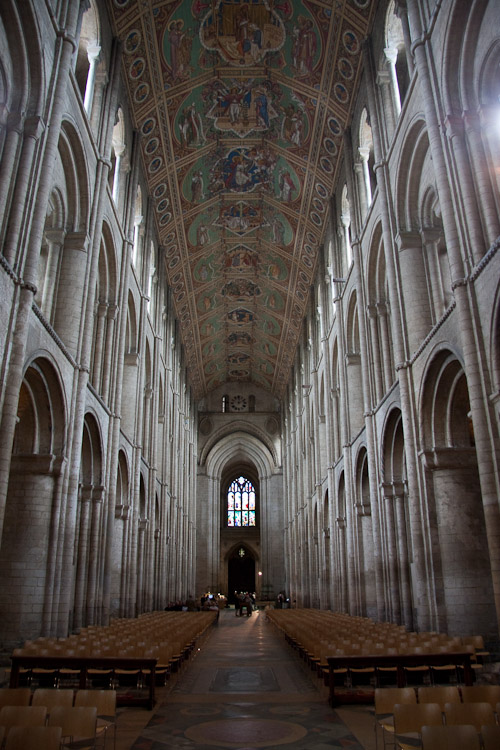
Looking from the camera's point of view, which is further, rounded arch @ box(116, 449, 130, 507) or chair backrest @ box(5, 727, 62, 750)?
rounded arch @ box(116, 449, 130, 507)

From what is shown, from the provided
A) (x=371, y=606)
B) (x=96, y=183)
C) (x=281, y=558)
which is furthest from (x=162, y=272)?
(x=281, y=558)

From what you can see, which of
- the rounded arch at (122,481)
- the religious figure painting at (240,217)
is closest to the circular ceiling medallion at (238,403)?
the religious figure painting at (240,217)

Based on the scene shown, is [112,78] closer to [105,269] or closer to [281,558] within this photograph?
[105,269]

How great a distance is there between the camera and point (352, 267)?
20.1 m

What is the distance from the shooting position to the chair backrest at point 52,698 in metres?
5.20

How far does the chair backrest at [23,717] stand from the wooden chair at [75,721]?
0.12m

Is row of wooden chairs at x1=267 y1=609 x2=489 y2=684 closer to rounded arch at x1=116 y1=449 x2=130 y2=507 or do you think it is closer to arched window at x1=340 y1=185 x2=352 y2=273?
rounded arch at x1=116 y1=449 x2=130 y2=507

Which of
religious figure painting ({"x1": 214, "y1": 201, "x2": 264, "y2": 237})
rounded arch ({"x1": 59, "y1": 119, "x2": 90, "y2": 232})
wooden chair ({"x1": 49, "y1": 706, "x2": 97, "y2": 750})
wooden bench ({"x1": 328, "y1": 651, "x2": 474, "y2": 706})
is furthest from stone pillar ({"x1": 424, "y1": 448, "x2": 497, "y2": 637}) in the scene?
religious figure painting ({"x1": 214, "y1": 201, "x2": 264, "y2": 237})

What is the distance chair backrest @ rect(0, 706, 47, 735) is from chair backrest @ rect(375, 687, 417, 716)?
9.38ft

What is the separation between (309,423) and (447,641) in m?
22.3

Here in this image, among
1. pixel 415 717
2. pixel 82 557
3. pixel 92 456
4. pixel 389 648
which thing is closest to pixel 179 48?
pixel 92 456

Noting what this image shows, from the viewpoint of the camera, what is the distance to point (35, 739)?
4125mm

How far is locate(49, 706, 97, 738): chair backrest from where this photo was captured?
15.3 feet

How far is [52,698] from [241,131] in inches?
846
